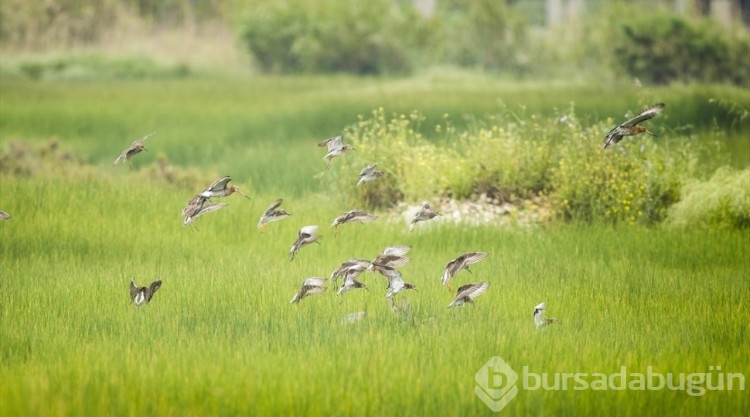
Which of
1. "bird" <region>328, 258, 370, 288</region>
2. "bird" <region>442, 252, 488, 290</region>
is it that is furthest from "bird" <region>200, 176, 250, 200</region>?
"bird" <region>442, 252, 488, 290</region>

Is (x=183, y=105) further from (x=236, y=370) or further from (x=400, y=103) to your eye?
(x=236, y=370)

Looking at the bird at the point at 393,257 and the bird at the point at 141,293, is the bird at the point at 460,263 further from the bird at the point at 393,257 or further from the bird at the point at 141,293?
the bird at the point at 141,293

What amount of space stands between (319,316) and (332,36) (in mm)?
21378

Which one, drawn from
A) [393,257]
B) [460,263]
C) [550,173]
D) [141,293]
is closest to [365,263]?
[393,257]

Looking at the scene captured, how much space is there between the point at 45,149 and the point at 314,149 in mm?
3759

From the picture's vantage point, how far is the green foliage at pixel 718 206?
11523 mm

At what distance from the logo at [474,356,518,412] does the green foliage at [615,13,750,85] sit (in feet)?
61.6

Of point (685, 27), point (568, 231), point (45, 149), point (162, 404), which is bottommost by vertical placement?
point (162, 404)

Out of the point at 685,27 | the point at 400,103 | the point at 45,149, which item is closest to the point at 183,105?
the point at 400,103

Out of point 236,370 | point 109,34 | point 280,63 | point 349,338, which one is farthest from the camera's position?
point 109,34

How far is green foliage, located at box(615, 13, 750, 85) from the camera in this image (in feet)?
79.7

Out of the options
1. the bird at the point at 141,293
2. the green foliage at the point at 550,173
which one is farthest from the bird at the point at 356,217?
the green foliage at the point at 550,173

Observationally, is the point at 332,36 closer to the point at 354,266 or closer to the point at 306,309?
the point at 306,309

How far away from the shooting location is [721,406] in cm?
613
